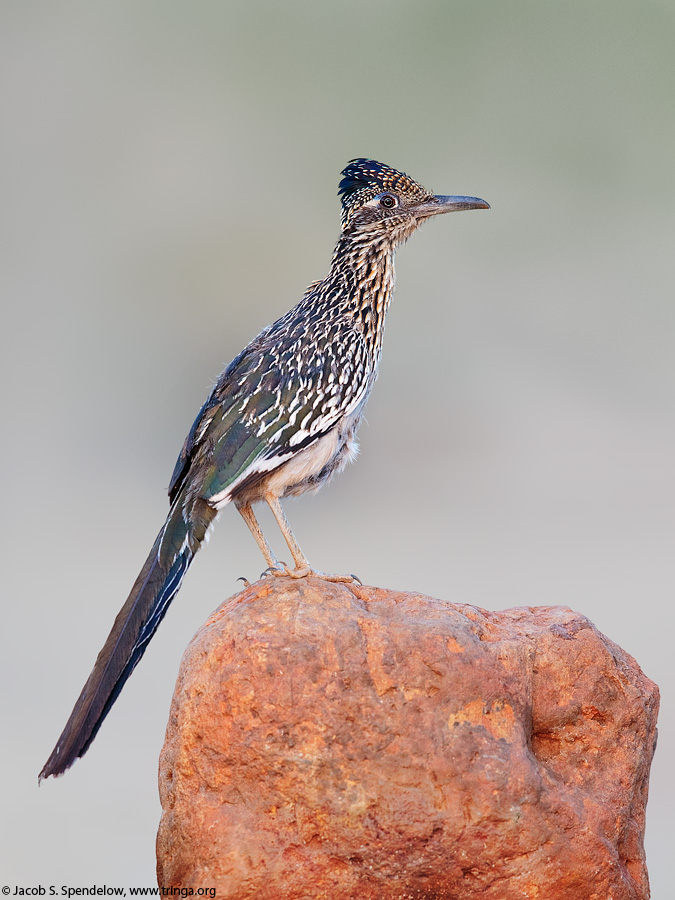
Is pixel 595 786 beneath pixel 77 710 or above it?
beneath

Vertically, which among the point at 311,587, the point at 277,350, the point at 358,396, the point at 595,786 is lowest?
the point at 595,786

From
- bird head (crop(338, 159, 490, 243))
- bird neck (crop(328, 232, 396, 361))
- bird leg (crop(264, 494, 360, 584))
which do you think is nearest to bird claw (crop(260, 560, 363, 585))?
bird leg (crop(264, 494, 360, 584))

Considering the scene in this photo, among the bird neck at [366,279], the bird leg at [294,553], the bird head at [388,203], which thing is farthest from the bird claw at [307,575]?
the bird head at [388,203]

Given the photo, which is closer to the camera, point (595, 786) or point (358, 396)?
point (595, 786)

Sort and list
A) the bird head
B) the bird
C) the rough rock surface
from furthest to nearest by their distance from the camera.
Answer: the bird head
the bird
the rough rock surface

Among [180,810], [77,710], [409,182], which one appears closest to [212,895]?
[180,810]

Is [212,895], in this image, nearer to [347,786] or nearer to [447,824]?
[347,786]

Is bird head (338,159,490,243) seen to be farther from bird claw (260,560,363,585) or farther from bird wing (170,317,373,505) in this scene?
bird claw (260,560,363,585)

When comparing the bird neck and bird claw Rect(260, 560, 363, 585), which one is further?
the bird neck

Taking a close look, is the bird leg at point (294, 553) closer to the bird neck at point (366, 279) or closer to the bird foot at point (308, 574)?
the bird foot at point (308, 574)
